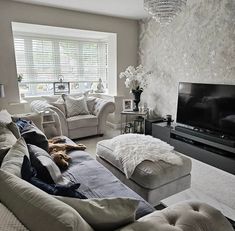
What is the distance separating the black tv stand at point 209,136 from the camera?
2882mm

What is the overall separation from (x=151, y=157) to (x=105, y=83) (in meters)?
4.03

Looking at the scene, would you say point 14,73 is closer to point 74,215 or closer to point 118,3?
point 118,3

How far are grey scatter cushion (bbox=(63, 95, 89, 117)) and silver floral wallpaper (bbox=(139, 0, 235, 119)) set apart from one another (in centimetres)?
151

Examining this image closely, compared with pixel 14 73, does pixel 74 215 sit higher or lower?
lower

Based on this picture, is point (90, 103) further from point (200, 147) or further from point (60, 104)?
point (200, 147)

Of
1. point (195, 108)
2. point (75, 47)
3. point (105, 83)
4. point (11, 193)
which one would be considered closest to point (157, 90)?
point (195, 108)

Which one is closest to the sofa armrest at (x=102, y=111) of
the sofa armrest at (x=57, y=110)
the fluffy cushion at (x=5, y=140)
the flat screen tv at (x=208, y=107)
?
the sofa armrest at (x=57, y=110)

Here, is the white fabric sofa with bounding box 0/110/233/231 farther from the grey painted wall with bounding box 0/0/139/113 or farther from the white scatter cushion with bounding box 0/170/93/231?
the grey painted wall with bounding box 0/0/139/113

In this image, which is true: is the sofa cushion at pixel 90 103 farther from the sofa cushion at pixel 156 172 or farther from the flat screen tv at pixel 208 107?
the sofa cushion at pixel 156 172

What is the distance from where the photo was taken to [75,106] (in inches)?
170

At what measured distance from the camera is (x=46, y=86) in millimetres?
5145

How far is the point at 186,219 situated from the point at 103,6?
3.84m

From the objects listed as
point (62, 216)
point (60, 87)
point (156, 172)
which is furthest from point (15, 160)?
point (60, 87)

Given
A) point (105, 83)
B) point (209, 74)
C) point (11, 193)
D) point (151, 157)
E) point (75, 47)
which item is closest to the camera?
point (11, 193)
